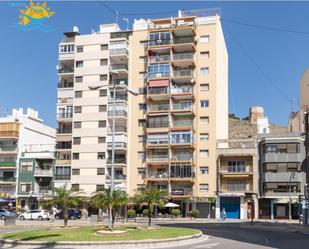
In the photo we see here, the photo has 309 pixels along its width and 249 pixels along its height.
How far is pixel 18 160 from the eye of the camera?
8425 centimetres

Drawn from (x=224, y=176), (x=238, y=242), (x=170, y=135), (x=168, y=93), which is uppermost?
(x=168, y=93)

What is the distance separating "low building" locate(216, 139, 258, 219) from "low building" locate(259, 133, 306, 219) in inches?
51.3

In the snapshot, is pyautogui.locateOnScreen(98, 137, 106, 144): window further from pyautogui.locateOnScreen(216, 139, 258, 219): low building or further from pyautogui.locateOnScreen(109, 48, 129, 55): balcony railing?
pyautogui.locateOnScreen(216, 139, 258, 219): low building

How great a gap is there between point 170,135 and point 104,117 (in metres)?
10.9

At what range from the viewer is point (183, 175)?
244ft

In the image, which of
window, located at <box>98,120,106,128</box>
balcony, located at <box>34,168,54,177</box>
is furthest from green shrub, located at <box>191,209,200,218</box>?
balcony, located at <box>34,168,54,177</box>

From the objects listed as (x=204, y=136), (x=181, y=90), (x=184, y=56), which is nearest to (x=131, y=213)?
(x=204, y=136)

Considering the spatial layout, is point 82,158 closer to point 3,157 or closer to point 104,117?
point 104,117

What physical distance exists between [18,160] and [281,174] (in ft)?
137

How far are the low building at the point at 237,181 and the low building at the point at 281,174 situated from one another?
1303 millimetres

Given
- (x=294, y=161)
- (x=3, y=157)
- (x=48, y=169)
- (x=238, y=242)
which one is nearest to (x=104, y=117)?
(x=48, y=169)

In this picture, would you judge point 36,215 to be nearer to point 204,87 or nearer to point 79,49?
point 79,49

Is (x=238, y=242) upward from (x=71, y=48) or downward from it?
downward

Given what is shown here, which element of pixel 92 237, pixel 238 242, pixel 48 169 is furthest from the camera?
pixel 48 169
